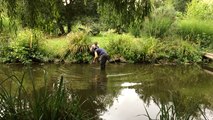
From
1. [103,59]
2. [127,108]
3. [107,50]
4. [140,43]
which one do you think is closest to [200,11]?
[140,43]

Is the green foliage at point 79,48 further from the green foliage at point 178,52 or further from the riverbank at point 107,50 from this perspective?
the green foliage at point 178,52

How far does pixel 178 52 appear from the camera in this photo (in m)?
17.8

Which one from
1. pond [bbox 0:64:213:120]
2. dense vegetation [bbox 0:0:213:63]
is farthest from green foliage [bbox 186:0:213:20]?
pond [bbox 0:64:213:120]

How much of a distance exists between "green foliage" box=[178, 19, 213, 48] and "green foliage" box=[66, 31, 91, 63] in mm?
5151

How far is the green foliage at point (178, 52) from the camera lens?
1775cm

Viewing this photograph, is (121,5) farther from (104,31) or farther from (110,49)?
(104,31)

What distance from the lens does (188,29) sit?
1922 centimetres

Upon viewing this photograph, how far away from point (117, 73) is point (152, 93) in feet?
10.8

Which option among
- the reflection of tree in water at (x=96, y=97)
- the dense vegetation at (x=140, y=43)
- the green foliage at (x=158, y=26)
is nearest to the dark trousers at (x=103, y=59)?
the dense vegetation at (x=140, y=43)

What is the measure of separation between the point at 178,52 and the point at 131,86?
19.4 ft

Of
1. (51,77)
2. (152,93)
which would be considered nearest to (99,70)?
(51,77)

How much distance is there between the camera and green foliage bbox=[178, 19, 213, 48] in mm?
19125

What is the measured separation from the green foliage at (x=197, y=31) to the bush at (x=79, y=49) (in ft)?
16.9

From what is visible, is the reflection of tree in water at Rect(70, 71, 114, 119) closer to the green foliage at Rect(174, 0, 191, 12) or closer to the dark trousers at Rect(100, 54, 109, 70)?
the dark trousers at Rect(100, 54, 109, 70)
